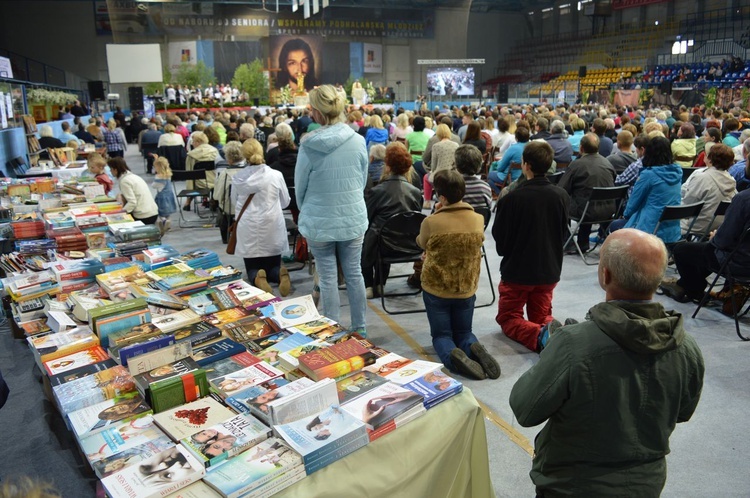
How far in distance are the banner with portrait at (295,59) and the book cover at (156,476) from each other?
1075 inches

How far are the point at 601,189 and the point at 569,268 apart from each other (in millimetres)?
809

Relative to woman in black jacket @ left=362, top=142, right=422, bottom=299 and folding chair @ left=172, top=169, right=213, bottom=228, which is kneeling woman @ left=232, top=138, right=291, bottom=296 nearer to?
woman in black jacket @ left=362, top=142, right=422, bottom=299

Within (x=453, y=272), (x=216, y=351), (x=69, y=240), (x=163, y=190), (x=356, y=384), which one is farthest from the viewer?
(x=163, y=190)

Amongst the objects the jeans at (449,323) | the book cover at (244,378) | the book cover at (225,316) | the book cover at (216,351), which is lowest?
the jeans at (449,323)

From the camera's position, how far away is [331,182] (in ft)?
11.2

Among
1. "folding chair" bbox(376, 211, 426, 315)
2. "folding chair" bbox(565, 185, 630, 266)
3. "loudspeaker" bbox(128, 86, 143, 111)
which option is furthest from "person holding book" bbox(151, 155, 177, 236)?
"loudspeaker" bbox(128, 86, 143, 111)

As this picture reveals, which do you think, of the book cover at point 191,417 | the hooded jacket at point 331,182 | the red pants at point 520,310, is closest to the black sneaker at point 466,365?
the red pants at point 520,310

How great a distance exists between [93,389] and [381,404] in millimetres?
1017

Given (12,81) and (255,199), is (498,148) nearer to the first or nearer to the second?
(255,199)

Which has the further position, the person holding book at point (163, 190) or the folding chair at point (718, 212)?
the person holding book at point (163, 190)

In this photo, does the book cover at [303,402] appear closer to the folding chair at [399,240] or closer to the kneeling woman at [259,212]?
the folding chair at [399,240]

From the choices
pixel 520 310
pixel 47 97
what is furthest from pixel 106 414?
pixel 47 97

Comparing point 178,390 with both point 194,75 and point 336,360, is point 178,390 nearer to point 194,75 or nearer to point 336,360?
point 336,360

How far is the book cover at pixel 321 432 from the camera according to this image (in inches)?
63.6
